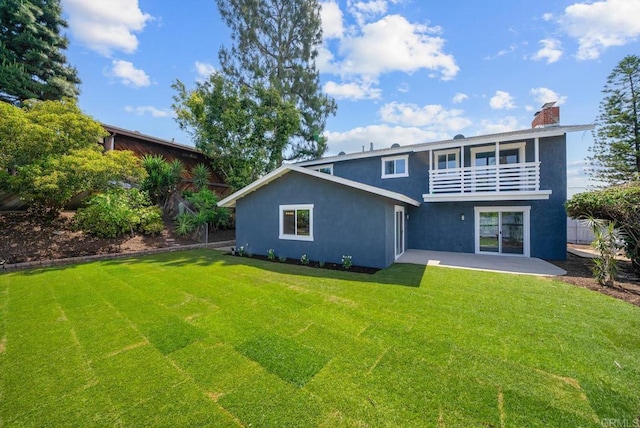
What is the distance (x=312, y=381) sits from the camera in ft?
9.50

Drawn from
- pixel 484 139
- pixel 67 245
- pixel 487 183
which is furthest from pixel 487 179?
pixel 67 245

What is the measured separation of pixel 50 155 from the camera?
9953mm

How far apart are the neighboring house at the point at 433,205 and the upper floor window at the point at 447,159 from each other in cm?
4

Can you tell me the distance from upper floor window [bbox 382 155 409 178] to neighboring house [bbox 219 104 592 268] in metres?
0.07

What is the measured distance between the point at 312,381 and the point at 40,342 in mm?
4288

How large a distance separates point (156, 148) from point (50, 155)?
9094 mm

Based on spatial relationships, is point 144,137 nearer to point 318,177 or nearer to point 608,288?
point 318,177

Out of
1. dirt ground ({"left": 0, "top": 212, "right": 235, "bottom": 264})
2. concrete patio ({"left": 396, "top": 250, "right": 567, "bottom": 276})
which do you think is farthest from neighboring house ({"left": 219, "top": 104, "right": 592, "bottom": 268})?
dirt ground ({"left": 0, "top": 212, "right": 235, "bottom": 264})

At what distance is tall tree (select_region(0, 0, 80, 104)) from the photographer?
1505 centimetres

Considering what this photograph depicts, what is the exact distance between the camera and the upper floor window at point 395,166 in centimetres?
1275

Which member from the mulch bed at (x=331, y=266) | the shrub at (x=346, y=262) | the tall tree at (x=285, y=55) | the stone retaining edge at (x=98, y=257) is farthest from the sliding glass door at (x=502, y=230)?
the tall tree at (x=285, y=55)

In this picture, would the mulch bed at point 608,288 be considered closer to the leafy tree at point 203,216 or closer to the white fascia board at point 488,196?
the white fascia board at point 488,196

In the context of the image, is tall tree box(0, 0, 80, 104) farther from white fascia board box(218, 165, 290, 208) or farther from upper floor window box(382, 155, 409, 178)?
upper floor window box(382, 155, 409, 178)

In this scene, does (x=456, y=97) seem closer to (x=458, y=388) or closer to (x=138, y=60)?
(x=458, y=388)
